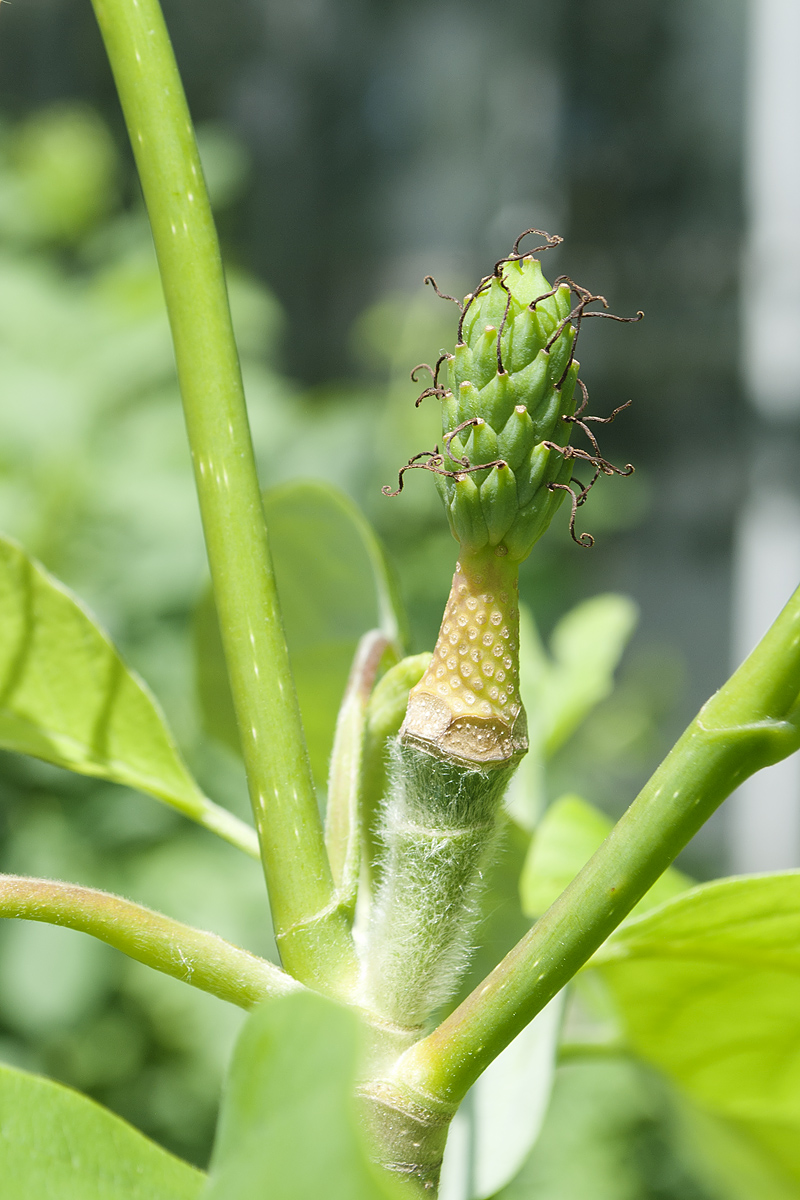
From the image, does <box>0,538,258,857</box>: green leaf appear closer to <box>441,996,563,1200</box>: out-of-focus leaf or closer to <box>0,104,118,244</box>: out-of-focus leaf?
<box>441,996,563,1200</box>: out-of-focus leaf

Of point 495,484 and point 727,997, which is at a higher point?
point 495,484

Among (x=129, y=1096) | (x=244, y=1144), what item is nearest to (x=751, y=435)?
(x=129, y=1096)

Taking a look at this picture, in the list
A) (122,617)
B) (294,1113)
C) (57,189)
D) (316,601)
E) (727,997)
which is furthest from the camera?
(57,189)

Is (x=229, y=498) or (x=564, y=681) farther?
(x=564, y=681)

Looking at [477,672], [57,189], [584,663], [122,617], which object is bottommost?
[122,617]

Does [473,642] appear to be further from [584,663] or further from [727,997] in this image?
[584,663]

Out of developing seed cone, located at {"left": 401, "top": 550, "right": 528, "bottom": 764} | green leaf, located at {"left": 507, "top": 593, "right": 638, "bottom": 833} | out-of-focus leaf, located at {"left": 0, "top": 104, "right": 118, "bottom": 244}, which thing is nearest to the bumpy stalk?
developing seed cone, located at {"left": 401, "top": 550, "right": 528, "bottom": 764}

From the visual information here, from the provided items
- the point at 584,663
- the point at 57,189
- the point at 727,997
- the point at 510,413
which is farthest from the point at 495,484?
the point at 57,189

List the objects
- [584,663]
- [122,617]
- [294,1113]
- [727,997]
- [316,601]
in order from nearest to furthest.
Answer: [294,1113]
[727,997]
[316,601]
[584,663]
[122,617]
